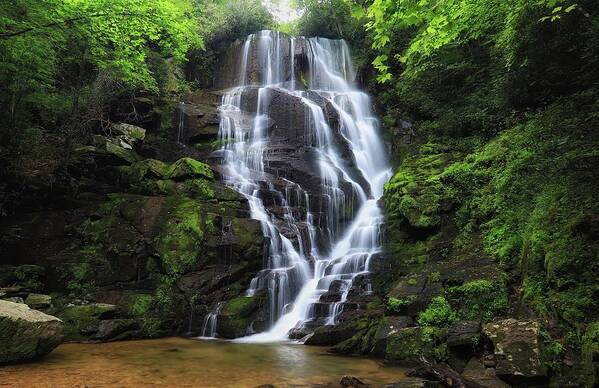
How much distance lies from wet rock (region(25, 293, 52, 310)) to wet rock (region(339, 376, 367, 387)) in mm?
7289

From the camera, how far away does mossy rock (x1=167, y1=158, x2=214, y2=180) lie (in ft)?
45.2

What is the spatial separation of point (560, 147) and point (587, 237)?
2.98 m

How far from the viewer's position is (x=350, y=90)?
23.5 meters

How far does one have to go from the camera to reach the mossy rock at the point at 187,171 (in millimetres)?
13781

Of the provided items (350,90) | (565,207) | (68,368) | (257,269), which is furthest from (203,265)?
(350,90)

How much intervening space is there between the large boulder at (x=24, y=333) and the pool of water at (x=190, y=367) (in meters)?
0.17

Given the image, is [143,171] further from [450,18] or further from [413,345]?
[450,18]

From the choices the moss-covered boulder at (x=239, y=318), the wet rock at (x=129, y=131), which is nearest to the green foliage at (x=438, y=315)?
the moss-covered boulder at (x=239, y=318)

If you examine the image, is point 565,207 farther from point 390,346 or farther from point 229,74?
point 229,74

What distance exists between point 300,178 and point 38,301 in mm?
9592

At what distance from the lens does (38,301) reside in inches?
360

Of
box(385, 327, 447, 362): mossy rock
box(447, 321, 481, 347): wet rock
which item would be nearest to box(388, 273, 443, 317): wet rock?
box(385, 327, 447, 362): mossy rock

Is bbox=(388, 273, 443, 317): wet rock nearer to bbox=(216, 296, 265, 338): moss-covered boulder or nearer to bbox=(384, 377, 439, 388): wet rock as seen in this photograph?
bbox=(384, 377, 439, 388): wet rock

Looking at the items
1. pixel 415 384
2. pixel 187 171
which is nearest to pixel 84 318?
pixel 187 171
